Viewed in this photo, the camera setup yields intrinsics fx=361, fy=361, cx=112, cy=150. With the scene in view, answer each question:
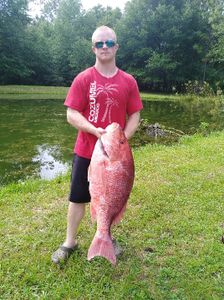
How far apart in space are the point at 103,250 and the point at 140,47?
42178 millimetres

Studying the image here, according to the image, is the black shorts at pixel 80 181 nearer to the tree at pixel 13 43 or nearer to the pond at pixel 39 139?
the pond at pixel 39 139

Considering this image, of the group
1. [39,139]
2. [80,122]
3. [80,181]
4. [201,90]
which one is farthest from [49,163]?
[201,90]

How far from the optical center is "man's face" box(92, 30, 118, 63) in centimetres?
306

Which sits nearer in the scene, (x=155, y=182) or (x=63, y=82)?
(x=155, y=182)

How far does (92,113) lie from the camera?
319cm

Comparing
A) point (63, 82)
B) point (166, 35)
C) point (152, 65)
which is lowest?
point (63, 82)

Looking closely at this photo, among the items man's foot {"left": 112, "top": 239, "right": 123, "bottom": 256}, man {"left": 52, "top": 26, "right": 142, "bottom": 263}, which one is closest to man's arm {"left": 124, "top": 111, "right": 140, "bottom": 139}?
man {"left": 52, "top": 26, "right": 142, "bottom": 263}

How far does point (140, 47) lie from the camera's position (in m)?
42.7

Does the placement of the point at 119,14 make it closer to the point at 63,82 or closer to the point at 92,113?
the point at 63,82

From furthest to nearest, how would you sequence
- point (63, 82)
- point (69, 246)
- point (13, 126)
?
point (63, 82), point (13, 126), point (69, 246)

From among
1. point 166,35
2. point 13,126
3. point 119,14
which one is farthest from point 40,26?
point 13,126

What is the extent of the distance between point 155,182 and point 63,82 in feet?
128

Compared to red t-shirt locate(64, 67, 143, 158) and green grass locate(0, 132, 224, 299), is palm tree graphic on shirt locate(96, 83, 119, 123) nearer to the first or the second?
red t-shirt locate(64, 67, 143, 158)

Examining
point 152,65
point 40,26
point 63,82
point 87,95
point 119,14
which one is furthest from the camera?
point 40,26
